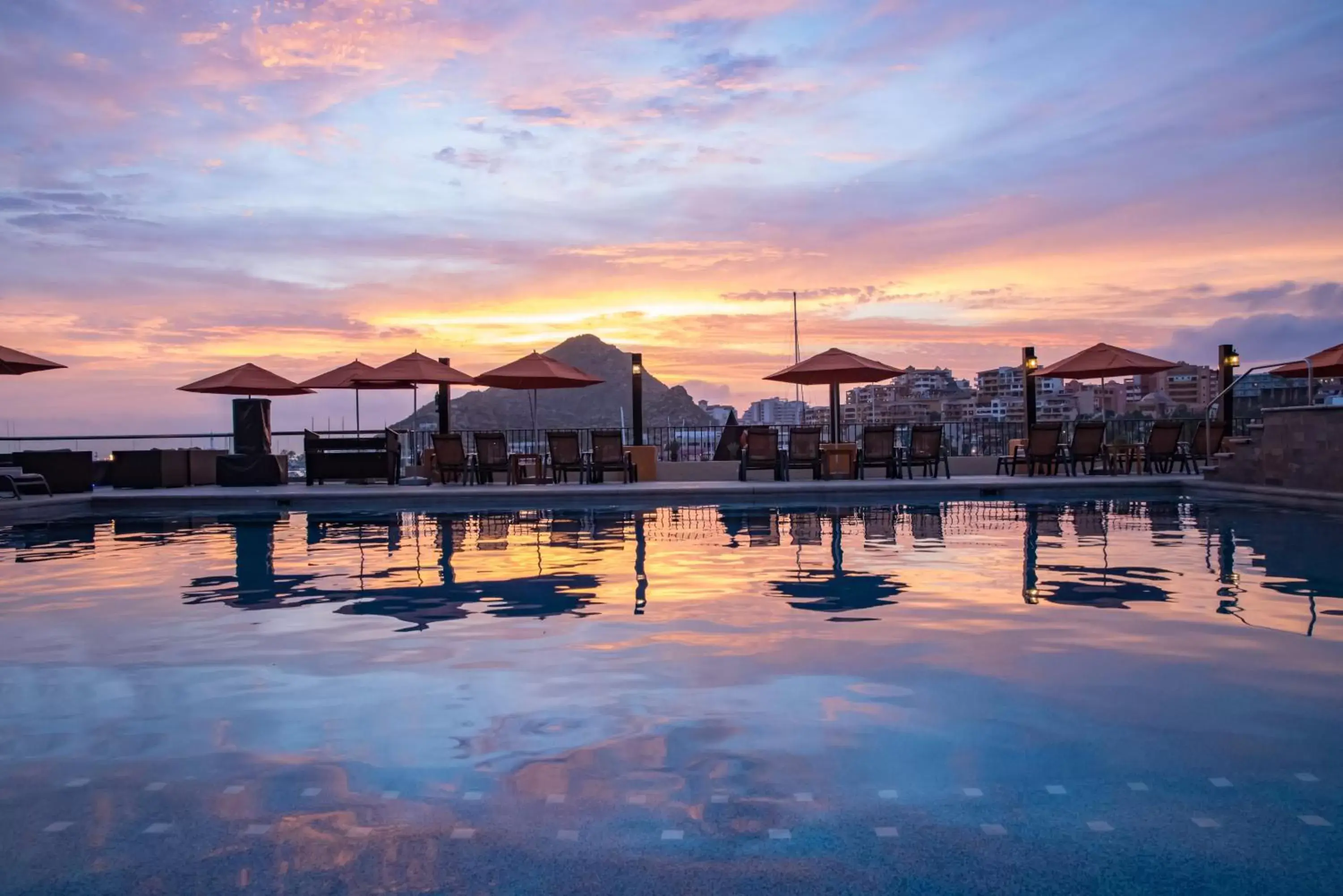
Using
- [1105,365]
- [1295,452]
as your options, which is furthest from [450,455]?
[1295,452]

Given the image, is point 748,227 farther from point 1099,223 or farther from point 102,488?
point 102,488

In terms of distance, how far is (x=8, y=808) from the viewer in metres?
2.66

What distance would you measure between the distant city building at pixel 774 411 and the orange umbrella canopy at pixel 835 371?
474 inches

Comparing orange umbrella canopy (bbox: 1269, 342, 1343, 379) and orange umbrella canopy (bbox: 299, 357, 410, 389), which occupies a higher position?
orange umbrella canopy (bbox: 299, 357, 410, 389)

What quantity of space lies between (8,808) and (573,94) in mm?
14270

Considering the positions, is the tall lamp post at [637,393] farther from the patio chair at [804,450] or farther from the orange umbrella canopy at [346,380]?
the orange umbrella canopy at [346,380]

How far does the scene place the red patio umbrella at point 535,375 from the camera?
51.9 ft

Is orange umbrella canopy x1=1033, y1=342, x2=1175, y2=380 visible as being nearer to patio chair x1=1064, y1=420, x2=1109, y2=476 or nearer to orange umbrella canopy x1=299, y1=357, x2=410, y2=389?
patio chair x1=1064, y1=420, x2=1109, y2=476

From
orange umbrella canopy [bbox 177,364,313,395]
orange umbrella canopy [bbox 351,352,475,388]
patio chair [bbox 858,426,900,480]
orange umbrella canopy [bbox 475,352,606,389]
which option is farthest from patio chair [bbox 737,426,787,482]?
orange umbrella canopy [bbox 177,364,313,395]

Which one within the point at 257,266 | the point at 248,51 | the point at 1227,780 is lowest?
the point at 1227,780

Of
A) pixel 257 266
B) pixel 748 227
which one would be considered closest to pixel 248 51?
pixel 257 266

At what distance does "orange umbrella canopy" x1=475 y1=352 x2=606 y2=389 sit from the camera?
1580cm

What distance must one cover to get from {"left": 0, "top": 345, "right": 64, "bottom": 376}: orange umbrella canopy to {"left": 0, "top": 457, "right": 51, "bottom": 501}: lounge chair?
1.41m

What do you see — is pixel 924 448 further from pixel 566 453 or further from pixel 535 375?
pixel 535 375
